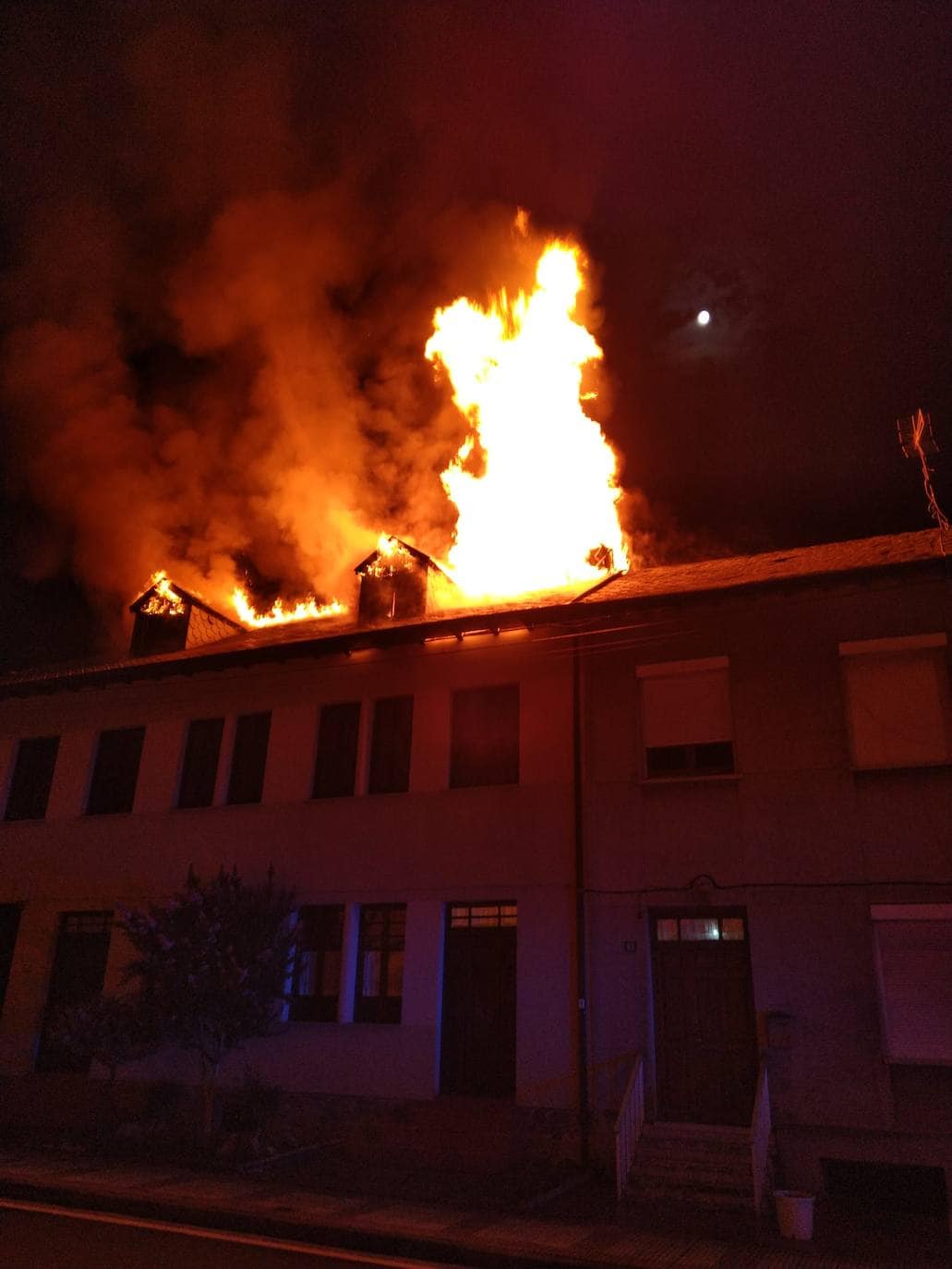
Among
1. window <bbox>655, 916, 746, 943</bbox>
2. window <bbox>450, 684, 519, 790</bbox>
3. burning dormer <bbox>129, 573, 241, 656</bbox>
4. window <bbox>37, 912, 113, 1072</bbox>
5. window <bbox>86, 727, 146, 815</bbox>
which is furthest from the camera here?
burning dormer <bbox>129, 573, 241, 656</bbox>

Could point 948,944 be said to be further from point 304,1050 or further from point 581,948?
point 304,1050

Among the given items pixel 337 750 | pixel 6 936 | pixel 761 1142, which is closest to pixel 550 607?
pixel 337 750

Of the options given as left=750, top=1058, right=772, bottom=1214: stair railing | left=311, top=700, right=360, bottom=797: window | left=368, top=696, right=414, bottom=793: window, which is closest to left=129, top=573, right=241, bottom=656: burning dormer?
left=311, top=700, right=360, bottom=797: window

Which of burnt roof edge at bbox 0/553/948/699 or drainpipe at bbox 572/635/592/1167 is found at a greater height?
burnt roof edge at bbox 0/553/948/699

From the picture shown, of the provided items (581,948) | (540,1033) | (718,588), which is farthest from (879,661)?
(540,1033)

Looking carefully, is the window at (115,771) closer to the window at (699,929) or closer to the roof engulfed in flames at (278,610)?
the roof engulfed in flames at (278,610)

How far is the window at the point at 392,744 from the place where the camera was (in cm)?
1392

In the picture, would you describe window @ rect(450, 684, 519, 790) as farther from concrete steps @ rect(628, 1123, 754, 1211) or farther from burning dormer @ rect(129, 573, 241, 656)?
burning dormer @ rect(129, 573, 241, 656)

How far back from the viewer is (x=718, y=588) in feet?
40.0

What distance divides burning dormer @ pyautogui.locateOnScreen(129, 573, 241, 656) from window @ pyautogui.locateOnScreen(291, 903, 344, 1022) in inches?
278

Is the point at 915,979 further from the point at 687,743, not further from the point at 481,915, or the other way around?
the point at 481,915

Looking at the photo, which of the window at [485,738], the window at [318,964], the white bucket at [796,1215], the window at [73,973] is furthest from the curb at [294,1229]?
the window at [485,738]

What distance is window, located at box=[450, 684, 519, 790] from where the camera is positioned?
43.4 feet

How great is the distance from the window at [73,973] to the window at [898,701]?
1252 centimetres
